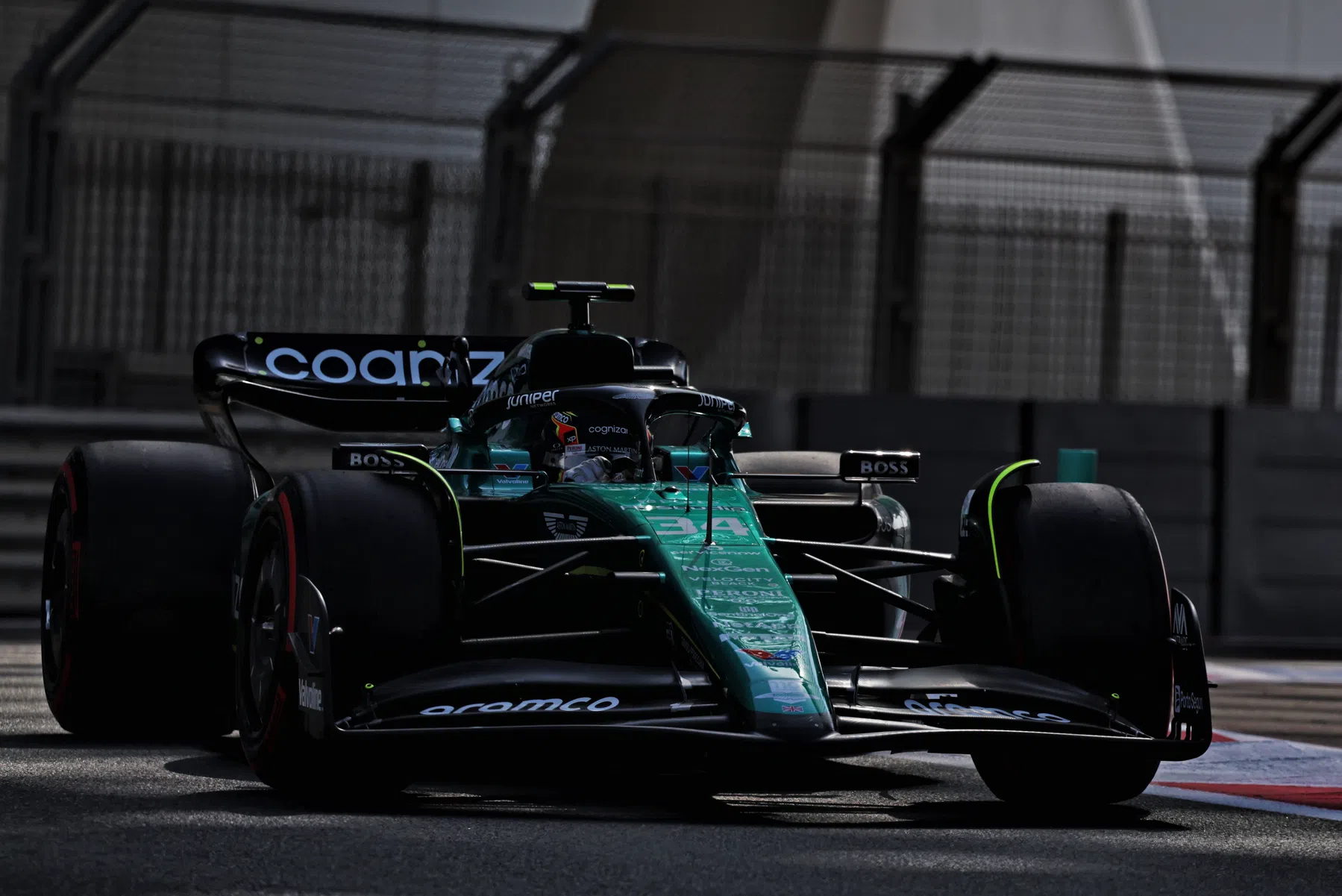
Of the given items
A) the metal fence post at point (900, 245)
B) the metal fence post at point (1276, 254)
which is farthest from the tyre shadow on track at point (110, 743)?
the metal fence post at point (1276, 254)

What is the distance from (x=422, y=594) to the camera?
20.8 ft

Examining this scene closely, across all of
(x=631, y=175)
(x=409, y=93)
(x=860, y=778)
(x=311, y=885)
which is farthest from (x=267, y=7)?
(x=311, y=885)

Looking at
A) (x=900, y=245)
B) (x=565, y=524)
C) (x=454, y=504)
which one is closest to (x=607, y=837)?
(x=454, y=504)

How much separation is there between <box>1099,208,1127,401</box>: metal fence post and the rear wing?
5468 millimetres

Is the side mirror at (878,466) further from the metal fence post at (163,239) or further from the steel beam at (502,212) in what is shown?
the metal fence post at (163,239)

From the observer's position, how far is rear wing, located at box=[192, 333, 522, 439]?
30.3ft

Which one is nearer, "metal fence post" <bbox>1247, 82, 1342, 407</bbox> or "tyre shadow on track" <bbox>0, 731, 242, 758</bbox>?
"tyre shadow on track" <bbox>0, 731, 242, 758</bbox>

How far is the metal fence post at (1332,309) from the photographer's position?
47.1ft

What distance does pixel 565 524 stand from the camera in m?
7.16

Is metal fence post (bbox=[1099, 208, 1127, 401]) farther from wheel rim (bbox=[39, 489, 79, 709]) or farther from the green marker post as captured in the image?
wheel rim (bbox=[39, 489, 79, 709])

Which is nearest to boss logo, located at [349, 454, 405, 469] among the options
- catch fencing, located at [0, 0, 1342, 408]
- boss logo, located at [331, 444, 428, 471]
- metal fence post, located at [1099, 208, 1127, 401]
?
boss logo, located at [331, 444, 428, 471]

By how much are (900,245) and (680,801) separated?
752cm

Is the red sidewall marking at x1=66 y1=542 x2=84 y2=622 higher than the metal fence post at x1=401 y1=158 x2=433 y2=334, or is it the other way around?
the metal fence post at x1=401 y1=158 x2=433 y2=334

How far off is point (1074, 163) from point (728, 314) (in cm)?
221
